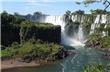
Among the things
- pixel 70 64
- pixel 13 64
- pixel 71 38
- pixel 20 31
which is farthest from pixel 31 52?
pixel 71 38

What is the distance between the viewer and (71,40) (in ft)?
309

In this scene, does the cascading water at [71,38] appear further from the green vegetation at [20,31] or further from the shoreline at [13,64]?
the shoreline at [13,64]

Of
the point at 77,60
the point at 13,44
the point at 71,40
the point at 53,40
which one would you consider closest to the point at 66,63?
the point at 77,60

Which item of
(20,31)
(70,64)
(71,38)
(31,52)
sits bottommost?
(71,38)

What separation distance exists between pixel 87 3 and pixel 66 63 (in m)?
46.1

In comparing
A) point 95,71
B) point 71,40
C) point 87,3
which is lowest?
point 71,40

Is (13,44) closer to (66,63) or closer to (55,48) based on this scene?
(55,48)

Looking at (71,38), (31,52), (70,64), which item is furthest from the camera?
(71,38)

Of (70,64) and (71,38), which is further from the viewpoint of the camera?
(71,38)

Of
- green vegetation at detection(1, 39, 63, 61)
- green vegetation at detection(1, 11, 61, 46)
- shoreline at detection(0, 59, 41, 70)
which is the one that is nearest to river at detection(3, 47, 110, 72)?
shoreline at detection(0, 59, 41, 70)

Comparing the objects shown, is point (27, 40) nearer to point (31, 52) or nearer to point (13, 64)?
point (31, 52)

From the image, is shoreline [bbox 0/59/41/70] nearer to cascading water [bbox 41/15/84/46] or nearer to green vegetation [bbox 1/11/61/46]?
green vegetation [bbox 1/11/61/46]

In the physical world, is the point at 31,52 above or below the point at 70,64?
above

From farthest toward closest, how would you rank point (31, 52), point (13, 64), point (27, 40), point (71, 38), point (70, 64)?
1. point (71, 38)
2. point (27, 40)
3. point (31, 52)
4. point (70, 64)
5. point (13, 64)
